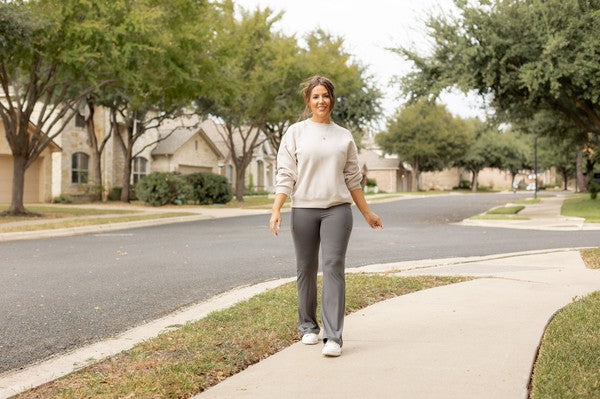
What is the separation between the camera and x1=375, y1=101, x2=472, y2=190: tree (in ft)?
234

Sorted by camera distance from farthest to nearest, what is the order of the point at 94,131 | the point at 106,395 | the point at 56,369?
the point at 94,131, the point at 56,369, the point at 106,395

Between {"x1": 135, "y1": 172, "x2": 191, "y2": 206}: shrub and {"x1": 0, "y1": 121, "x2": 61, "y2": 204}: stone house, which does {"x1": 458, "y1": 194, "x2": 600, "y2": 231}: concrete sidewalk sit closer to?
{"x1": 135, "y1": 172, "x2": 191, "y2": 206}: shrub

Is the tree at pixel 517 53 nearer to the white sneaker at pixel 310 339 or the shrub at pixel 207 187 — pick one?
the shrub at pixel 207 187

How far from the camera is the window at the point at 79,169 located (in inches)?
1465

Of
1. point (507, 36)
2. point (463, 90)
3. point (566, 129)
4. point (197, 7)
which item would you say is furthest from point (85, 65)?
point (566, 129)

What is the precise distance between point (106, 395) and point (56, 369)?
986 mm

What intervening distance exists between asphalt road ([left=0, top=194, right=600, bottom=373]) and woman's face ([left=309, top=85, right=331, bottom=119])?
2.74m

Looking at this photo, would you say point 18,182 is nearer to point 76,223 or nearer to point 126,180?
point 76,223

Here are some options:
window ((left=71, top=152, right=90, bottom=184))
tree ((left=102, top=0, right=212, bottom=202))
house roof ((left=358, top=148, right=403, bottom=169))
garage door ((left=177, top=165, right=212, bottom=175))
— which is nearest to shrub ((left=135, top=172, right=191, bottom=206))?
tree ((left=102, top=0, right=212, bottom=202))

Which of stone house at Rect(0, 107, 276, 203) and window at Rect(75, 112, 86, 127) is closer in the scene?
stone house at Rect(0, 107, 276, 203)

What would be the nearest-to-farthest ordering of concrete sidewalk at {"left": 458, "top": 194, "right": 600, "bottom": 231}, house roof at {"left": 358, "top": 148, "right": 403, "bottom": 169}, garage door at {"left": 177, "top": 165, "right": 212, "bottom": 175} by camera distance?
concrete sidewalk at {"left": 458, "top": 194, "right": 600, "bottom": 231} → garage door at {"left": 177, "top": 165, "right": 212, "bottom": 175} → house roof at {"left": 358, "top": 148, "right": 403, "bottom": 169}

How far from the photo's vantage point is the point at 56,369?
181 inches

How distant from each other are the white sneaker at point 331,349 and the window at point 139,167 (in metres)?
38.8

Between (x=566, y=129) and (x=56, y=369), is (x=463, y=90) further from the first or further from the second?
(x=56, y=369)
